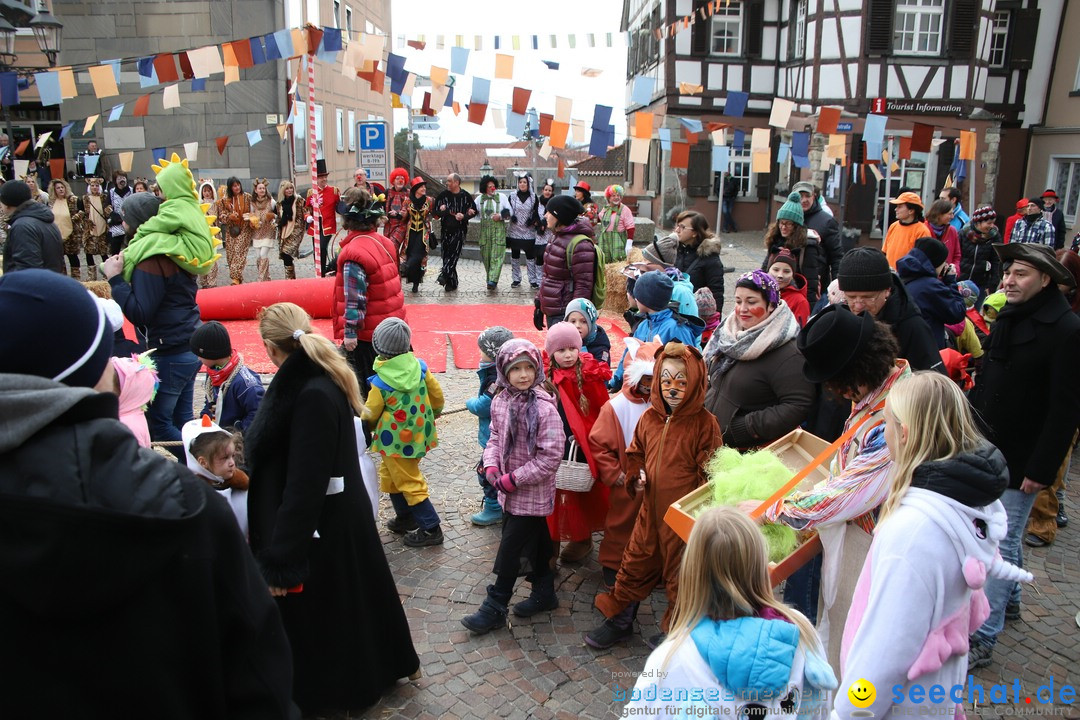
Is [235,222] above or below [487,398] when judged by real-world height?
above

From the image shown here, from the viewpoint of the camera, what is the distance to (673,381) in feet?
11.6

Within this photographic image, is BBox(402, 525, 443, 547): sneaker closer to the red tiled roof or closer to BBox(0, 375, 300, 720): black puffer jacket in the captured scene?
BBox(0, 375, 300, 720): black puffer jacket

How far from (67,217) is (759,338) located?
12.3 meters

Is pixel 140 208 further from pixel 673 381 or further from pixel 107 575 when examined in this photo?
pixel 107 575

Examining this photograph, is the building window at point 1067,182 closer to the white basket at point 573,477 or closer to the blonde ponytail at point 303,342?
the white basket at point 573,477

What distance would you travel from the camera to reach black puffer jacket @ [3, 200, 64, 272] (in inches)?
225

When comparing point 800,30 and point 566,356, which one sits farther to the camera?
point 800,30

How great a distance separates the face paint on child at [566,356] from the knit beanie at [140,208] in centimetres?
300

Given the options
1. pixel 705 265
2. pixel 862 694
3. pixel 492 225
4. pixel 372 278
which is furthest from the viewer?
pixel 492 225

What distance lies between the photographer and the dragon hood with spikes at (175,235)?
4.99 m

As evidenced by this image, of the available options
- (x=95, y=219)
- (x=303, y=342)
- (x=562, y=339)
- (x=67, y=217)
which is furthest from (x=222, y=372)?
(x=95, y=219)

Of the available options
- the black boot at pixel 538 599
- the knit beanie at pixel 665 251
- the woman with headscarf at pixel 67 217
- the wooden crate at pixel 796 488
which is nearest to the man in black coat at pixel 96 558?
the wooden crate at pixel 796 488

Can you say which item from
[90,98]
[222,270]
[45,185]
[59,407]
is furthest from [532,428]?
[90,98]

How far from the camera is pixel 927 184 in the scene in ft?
64.8
